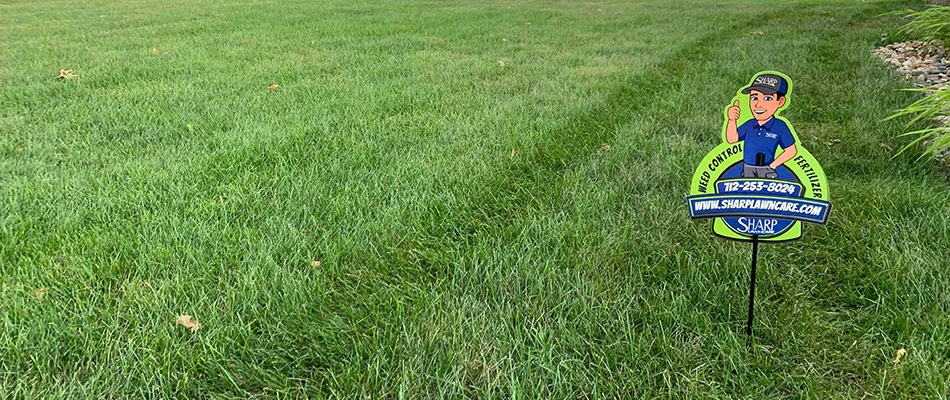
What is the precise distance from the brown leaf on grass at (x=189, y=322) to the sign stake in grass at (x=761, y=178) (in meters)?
1.44

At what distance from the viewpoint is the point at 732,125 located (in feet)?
4.66

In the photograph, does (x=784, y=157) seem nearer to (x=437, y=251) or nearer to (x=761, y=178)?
(x=761, y=178)

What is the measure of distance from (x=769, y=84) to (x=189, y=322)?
176 centimetres

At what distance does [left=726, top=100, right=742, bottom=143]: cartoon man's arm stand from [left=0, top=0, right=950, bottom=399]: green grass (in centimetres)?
53

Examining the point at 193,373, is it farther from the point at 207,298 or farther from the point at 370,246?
the point at 370,246

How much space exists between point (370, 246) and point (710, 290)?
1197 millimetres

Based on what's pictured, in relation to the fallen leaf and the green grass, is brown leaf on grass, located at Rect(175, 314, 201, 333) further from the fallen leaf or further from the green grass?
the fallen leaf

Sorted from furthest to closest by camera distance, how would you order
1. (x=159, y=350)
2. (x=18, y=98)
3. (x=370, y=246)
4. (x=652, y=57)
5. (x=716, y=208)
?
(x=652, y=57), (x=18, y=98), (x=370, y=246), (x=159, y=350), (x=716, y=208)

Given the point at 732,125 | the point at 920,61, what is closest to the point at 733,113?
the point at 732,125

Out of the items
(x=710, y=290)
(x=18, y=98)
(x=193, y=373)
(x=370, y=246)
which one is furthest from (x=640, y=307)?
(x=18, y=98)

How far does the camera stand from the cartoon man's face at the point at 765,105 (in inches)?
55.0

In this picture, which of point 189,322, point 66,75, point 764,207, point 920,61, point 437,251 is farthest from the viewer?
point 920,61

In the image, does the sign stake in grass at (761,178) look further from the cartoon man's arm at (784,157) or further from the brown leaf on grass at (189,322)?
the brown leaf on grass at (189,322)

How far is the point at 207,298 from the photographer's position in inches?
65.6
